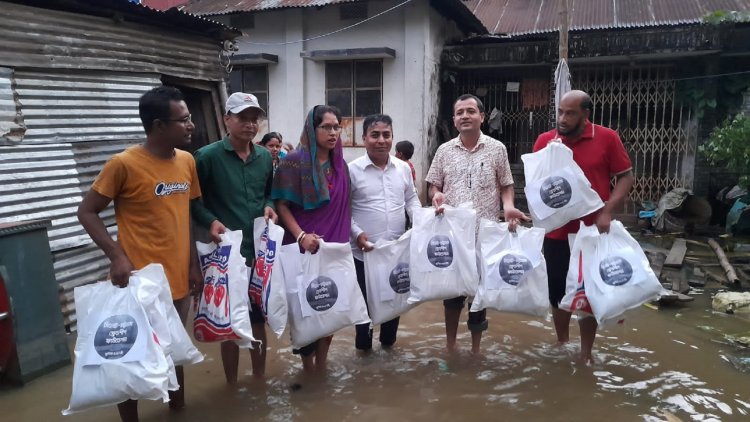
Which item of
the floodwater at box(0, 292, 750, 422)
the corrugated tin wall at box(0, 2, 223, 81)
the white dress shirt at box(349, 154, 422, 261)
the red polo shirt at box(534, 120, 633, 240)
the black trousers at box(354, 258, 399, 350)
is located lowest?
the floodwater at box(0, 292, 750, 422)

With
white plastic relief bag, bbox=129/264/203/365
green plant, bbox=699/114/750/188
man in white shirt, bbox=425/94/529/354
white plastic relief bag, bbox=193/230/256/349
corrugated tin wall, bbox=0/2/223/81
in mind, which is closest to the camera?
white plastic relief bag, bbox=129/264/203/365

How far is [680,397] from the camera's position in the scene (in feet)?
9.76

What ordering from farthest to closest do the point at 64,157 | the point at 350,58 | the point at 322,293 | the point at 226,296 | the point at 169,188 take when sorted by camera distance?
the point at 350,58, the point at 64,157, the point at 322,293, the point at 226,296, the point at 169,188

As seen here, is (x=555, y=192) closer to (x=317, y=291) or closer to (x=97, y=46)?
(x=317, y=291)

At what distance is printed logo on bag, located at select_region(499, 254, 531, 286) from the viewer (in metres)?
3.12

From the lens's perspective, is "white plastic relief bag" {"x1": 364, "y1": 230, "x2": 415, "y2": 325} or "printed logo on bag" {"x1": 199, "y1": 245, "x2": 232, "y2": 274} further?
"white plastic relief bag" {"x1": 364, "y1": 230, "x2": 415, "y2": 325}

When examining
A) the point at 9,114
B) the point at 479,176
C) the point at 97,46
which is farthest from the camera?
the point at 97,46

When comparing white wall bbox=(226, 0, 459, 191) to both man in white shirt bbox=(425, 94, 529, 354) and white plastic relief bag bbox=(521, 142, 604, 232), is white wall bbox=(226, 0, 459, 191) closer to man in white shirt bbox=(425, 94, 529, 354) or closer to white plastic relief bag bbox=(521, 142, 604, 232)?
man in white shirt bbox=(425, 94, 529, 354)

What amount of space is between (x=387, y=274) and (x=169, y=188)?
129 centimetres

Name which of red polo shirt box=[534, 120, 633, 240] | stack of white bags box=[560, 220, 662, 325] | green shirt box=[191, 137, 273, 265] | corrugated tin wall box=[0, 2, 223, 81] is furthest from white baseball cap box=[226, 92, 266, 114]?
corrugated tin wall box=[0, 2, 223, 81]

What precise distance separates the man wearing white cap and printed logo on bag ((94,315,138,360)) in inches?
27.8

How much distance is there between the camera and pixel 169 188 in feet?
8.31

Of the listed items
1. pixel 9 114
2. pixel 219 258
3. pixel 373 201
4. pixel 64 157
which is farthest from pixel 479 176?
pixel 9 114

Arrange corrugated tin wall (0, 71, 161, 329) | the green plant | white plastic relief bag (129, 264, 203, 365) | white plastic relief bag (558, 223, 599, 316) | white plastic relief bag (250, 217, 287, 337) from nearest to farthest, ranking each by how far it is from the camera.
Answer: white plastic relief bag (129, 264, 203, 365)
white plastic relief bag (250, 217, 287, 337)
white plastic relief bag (558, 223, 599, 316)
corrugated tin wall (0, 71, 161, 329)
the green plant
